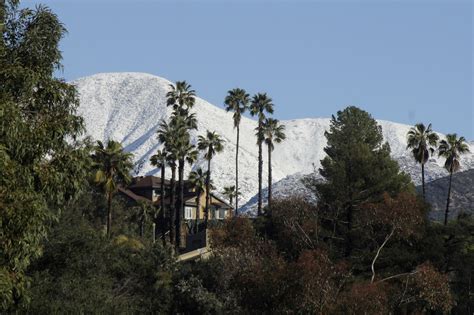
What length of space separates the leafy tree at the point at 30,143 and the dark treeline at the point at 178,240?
1.8 inches

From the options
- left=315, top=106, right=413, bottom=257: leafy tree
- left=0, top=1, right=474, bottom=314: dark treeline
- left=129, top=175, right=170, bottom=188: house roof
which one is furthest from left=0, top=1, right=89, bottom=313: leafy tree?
left=129, top=175, right=170, bottom=188: house roof

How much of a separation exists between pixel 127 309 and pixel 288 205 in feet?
76.4

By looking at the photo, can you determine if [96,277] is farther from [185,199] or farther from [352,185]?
[185,199]

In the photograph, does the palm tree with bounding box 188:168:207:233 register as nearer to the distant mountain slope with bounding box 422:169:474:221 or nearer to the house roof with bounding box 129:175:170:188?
the house roof with bounding box 129:175:170:188

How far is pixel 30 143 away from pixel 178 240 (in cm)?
6958

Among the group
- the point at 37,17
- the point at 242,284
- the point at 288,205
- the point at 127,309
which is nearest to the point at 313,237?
the point at 288,205

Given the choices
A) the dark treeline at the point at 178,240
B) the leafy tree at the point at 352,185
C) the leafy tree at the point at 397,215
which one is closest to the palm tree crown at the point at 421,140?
the dark treeline at the point at 178,240

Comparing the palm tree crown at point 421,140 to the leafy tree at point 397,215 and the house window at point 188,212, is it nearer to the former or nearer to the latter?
the house window at point 188,212

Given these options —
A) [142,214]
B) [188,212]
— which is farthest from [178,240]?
[188,212]

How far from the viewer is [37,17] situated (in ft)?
111

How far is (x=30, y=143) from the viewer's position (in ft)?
99.2

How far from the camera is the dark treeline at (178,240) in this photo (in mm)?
30359

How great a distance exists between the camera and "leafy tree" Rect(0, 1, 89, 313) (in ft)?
91.4

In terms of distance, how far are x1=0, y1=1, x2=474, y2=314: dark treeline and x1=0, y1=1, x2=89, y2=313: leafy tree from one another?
46 millimetres
